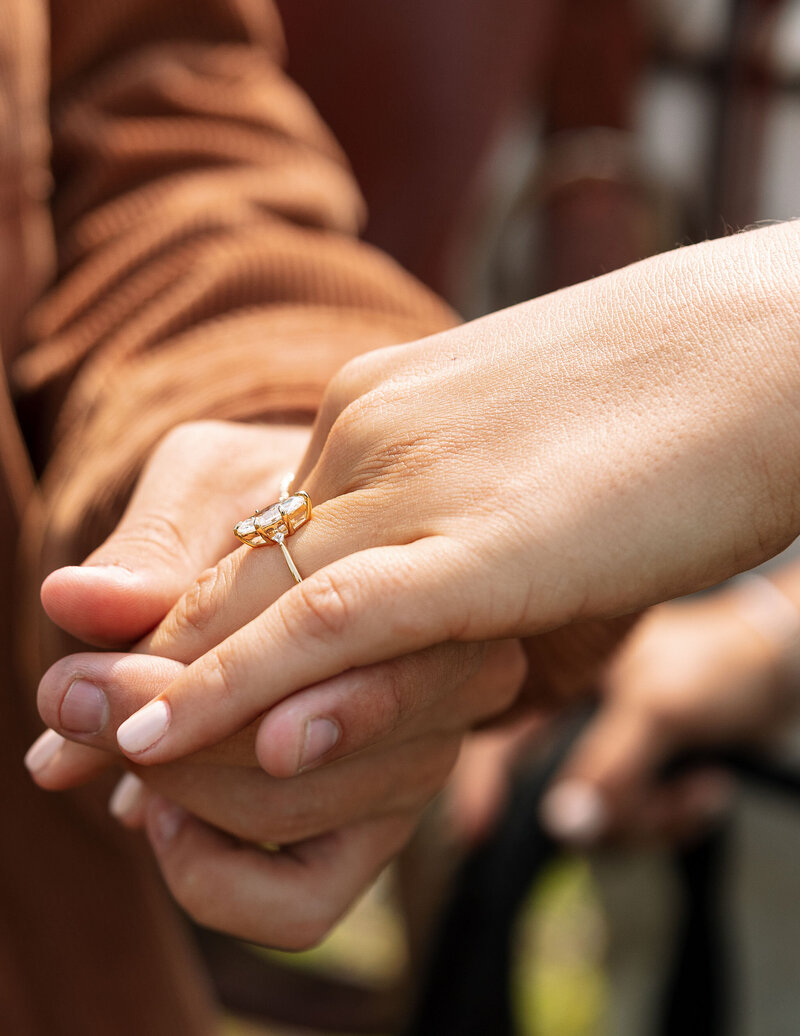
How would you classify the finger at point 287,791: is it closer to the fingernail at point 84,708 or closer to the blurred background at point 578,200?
the fingernail at point 84,708

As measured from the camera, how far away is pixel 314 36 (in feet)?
3.74

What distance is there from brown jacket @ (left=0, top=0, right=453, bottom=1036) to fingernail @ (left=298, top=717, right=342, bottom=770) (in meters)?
0.20

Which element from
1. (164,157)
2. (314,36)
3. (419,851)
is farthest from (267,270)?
(419,851)

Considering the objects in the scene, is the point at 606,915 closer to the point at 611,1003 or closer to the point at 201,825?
the point at 611,1003

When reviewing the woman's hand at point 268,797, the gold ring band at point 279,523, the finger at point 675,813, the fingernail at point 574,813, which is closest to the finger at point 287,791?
the woman's hand at point 268,797

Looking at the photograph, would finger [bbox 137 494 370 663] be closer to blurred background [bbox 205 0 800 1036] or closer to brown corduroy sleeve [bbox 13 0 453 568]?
brown corduroy sleeve [bbox 13 0 453 568]

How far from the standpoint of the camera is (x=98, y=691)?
39 cm

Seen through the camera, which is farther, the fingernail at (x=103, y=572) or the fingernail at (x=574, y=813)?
the fingernail at (x=574, y=813)

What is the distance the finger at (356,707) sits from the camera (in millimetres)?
359

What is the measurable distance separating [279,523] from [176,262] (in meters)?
0.30

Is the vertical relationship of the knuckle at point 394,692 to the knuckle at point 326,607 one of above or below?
below

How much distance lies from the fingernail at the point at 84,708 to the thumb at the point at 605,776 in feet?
2.22

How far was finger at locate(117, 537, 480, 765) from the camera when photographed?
35cm

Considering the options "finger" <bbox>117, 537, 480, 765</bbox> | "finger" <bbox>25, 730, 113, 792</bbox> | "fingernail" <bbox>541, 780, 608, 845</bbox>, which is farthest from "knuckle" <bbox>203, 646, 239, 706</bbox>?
"fingernail" <bbox>541, 780, 608, 845</bbox>
